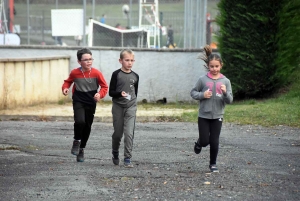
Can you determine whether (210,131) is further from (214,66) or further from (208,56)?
(208,56)

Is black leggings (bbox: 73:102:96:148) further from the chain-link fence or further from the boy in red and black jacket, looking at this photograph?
the chain-link fence

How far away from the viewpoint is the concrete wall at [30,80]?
1850 cm

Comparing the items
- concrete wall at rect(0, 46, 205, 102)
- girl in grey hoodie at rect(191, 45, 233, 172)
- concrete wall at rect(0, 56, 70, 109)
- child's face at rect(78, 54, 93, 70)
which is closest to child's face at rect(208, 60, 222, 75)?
girl in grey hoodie at rect(191, 45, 233, 172)

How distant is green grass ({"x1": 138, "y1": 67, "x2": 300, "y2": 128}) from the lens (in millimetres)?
15636

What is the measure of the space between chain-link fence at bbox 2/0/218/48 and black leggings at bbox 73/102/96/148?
1242cm

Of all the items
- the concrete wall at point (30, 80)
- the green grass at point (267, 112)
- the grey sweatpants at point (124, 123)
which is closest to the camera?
the grey sweatpants at point (124, 123)

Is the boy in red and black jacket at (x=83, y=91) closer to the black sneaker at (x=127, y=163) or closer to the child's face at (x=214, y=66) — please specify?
the black sneaker at (x=127, y=163)

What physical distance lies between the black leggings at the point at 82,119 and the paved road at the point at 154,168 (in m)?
0.35

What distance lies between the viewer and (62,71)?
21531mm

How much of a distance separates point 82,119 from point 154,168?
4.10 ft

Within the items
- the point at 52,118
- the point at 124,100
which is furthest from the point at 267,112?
the point at 124,100

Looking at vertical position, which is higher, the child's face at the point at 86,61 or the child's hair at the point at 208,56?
the child's hair at the point at 208,56

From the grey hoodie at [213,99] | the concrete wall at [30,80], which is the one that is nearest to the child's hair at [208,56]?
the grey hoodie at [213,99]

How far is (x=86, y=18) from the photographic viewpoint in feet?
74.8
